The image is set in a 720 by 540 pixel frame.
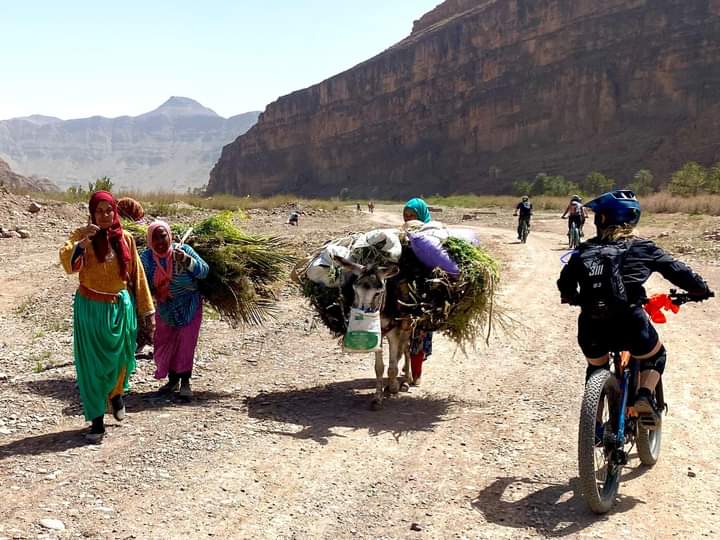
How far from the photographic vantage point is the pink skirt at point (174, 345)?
21.4 feet

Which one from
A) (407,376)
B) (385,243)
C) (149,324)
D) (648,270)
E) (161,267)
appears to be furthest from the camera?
(407,376)

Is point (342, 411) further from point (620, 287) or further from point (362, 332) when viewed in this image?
point (620, 287)

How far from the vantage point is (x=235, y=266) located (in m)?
6.90

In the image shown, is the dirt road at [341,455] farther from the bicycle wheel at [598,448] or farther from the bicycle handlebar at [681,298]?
the bicycle handlebar at [681,298]

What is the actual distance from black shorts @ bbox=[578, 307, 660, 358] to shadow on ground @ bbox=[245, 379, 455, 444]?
5.89ft

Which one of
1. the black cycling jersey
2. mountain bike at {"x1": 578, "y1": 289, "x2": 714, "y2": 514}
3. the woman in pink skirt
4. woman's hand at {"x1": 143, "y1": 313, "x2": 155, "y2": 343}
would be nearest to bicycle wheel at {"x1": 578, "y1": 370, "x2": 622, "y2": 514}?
mountain bike at {"x1": 578, "y1": 289, "x2": 714, "y2": 514}

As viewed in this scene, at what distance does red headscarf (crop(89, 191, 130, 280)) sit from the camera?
517cm

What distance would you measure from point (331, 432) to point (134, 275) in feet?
6.51

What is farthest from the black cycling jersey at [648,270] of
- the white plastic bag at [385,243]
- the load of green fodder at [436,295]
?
the white plastic bag at [385,243]

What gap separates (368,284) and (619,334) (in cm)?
222

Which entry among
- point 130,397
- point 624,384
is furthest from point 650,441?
point 130,397

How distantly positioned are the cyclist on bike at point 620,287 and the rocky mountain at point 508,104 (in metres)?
77.7

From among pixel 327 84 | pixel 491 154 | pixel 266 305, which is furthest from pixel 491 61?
pixel 266 305

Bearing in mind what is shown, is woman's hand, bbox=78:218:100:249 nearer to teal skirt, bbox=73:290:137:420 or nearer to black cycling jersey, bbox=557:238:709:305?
teal skirt, bbox=73:290:137:420
